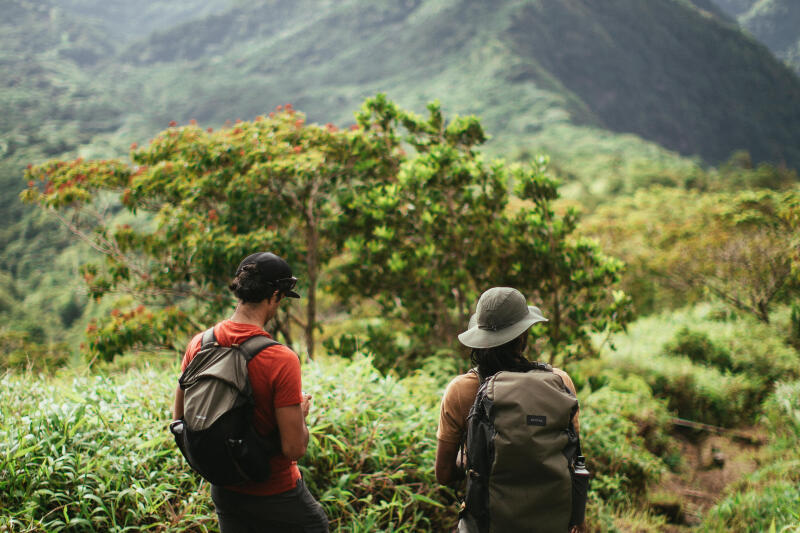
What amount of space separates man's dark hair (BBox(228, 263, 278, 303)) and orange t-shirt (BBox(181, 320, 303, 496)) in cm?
12

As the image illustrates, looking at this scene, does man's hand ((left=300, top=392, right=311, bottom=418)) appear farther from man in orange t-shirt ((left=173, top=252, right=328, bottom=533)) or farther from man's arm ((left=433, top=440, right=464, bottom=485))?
man's arm ((left=433, top=440, right=464, bottom=485))

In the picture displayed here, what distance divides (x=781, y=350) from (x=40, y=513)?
10.2 m

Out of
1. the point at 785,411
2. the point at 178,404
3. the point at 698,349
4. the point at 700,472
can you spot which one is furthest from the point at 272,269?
the point at 698,349

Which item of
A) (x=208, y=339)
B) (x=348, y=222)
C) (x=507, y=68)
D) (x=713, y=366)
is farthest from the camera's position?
(x=507, y=68)

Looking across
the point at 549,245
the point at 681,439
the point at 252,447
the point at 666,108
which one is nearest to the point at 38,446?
the point at 252,447

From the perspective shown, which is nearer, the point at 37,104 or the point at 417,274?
the point at 417,274

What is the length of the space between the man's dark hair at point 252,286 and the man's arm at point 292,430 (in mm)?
474

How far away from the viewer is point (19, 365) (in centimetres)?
444

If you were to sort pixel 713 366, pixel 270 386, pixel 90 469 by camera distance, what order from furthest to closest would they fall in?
1. pixel 713 366
2. pixel 90 469
3. pixel 270 386

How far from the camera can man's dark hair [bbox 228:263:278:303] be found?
1926 millimetres

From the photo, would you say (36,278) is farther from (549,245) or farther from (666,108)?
(666,108)

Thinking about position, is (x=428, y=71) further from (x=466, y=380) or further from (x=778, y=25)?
(x=466, y=380)

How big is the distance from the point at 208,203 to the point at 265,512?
4.58 meters

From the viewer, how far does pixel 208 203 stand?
575 centimetres
